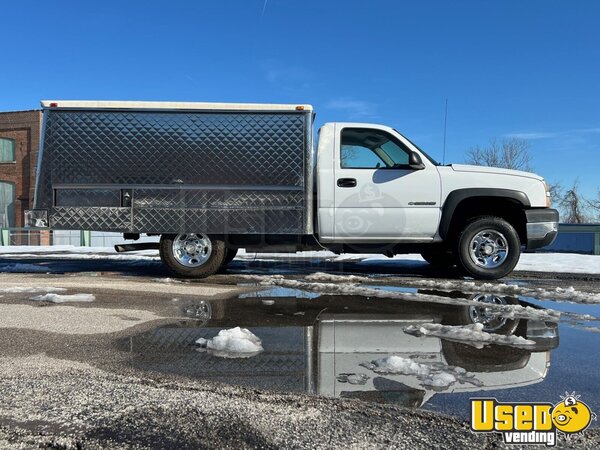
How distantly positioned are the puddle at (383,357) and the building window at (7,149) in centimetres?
2691

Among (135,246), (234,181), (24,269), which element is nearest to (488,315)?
(234,181)

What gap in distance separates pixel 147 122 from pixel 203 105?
882 millimetres

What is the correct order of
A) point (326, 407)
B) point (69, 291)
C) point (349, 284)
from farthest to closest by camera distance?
point (349, 284)
point (69, 291)
point (326, 407)

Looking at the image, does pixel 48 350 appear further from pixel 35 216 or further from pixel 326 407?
pixel 35 216

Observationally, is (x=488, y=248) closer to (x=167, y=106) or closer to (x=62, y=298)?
(x=167, y=106)

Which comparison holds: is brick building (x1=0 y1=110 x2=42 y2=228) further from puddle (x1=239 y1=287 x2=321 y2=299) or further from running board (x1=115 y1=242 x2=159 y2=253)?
puddle (x1=239 y1=287 x2=321 y2=299)

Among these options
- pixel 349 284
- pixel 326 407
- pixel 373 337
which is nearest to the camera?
pixel 326 407

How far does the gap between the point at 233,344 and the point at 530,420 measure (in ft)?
6.17

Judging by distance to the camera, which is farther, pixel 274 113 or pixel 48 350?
pixel 274 113

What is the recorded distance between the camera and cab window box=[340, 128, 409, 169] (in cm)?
639

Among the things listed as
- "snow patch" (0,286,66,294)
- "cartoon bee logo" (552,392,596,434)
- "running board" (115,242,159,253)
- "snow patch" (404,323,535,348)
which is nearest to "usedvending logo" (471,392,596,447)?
"cartoon bee logo" (552,392,596,434)

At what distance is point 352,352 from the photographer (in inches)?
117

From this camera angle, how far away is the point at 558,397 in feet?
7.34

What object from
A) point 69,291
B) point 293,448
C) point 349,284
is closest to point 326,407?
point 293,448
